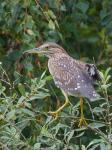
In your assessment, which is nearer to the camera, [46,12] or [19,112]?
[19,112]

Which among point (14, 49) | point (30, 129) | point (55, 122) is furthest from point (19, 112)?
point (14, 49)

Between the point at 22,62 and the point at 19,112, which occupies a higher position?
the point at 19,112

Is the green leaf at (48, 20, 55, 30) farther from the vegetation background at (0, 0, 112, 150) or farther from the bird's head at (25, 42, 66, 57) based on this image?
the bird's head at (25, 42, 66, 57)

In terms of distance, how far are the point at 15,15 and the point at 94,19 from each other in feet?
6.03

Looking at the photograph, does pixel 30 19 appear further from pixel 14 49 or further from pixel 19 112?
pixel 19 112

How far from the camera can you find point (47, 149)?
623 cm

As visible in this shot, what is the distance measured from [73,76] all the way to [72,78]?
19mm

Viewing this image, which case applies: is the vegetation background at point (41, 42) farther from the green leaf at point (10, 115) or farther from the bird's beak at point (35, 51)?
the green leaf at point (10, 115)

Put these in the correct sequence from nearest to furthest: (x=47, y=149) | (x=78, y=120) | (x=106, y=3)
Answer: (x=47, y=149) → (x=78, y=120) → (x=106, y=3)

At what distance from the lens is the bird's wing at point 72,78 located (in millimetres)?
6707

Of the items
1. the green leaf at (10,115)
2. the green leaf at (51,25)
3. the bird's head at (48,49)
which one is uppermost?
the green leaf at (10,115)

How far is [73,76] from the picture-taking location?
696 cm

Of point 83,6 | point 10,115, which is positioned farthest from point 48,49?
point 10,115

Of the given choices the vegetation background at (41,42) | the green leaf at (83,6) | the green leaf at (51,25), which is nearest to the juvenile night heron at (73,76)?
the vegetation background at (41,42)
